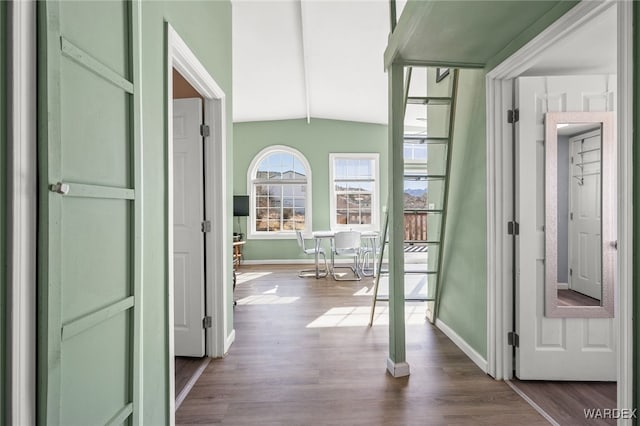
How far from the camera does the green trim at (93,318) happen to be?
1054 millimetres

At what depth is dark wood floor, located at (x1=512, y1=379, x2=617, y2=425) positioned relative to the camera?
2020 millimetres

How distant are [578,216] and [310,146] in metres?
6.14

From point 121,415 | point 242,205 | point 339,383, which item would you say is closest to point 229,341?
point 339,383

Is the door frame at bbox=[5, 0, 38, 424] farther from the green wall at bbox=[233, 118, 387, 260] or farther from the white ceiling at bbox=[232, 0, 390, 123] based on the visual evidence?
the green wall at bbox=[233, 118, 387, 260]

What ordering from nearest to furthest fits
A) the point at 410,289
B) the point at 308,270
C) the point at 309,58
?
the point at 309,58 < the point at 410,289 < the point at 308,270

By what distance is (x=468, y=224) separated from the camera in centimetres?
294

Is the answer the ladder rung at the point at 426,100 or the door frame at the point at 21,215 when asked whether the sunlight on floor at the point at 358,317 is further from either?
the door frame at the point at 21,215

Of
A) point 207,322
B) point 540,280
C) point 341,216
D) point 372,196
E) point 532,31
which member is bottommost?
point 207,322

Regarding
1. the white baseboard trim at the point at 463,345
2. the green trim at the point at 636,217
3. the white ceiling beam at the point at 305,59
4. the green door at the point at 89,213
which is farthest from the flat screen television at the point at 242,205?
the green trim at the point at 636,217

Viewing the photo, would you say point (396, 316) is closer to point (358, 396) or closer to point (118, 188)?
point (358, 396)

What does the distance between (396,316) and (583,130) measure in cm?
179

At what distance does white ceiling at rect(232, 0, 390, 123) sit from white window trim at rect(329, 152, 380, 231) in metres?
0.84

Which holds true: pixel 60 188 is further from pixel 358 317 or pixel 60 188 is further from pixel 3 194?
pixel 358 317

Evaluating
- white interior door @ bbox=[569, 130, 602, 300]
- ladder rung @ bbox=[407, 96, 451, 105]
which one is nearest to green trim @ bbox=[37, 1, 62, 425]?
ladder rung @ bbox=[407, 96, 451, 105]
